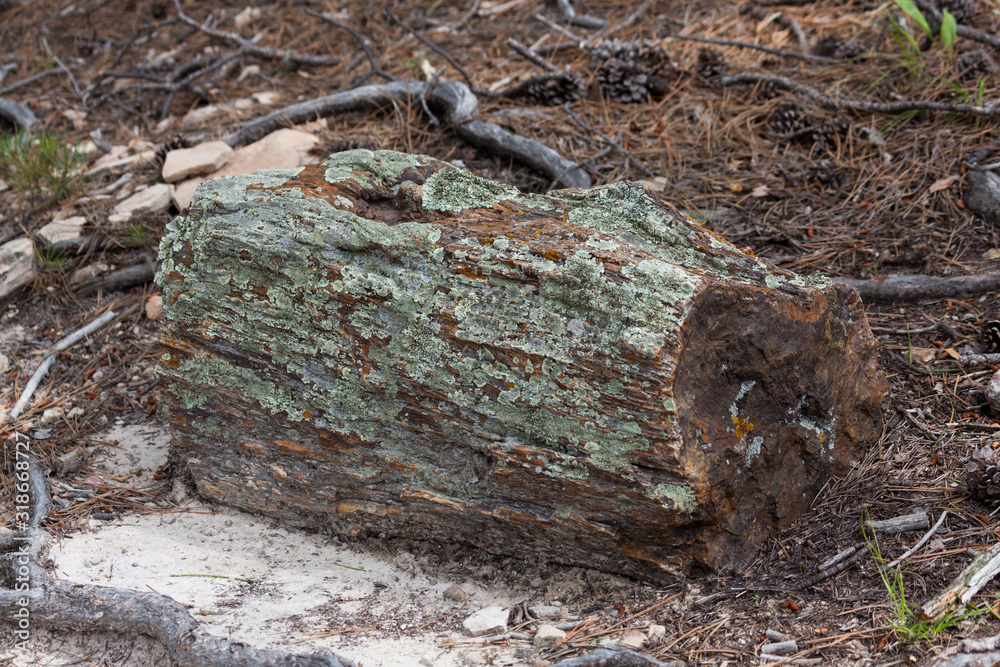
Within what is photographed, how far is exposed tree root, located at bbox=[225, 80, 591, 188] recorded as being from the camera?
424 cm

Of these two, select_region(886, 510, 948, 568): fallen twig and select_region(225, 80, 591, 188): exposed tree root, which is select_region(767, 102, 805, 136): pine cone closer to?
select_region(225, 80, 591, 188): exposed tree root

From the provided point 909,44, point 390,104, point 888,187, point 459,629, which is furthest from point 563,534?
point 909,44

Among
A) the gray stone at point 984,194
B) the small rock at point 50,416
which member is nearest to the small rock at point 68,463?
the small rock at point 50,416

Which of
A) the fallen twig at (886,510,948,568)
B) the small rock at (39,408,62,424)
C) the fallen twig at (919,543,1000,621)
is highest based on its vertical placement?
the fallen twig at (919,543,1000,621)

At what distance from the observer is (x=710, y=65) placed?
190 inches

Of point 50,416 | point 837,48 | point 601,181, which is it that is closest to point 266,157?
point 50,416

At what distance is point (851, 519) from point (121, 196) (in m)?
4.33

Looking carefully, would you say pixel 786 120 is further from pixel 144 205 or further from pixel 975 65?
pixel 144 205

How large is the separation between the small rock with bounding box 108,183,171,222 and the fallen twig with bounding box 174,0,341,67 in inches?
74.6

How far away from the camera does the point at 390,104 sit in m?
4.92

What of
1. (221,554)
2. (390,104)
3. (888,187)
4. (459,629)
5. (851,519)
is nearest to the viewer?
(459,629)

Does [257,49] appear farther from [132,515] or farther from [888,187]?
[888,187]

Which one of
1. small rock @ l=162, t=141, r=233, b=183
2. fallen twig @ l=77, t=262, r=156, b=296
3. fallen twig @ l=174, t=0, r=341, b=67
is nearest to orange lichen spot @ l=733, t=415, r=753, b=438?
fallen twig @ l=77, t=262, r=156, b=296

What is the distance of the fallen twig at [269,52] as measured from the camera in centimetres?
575
